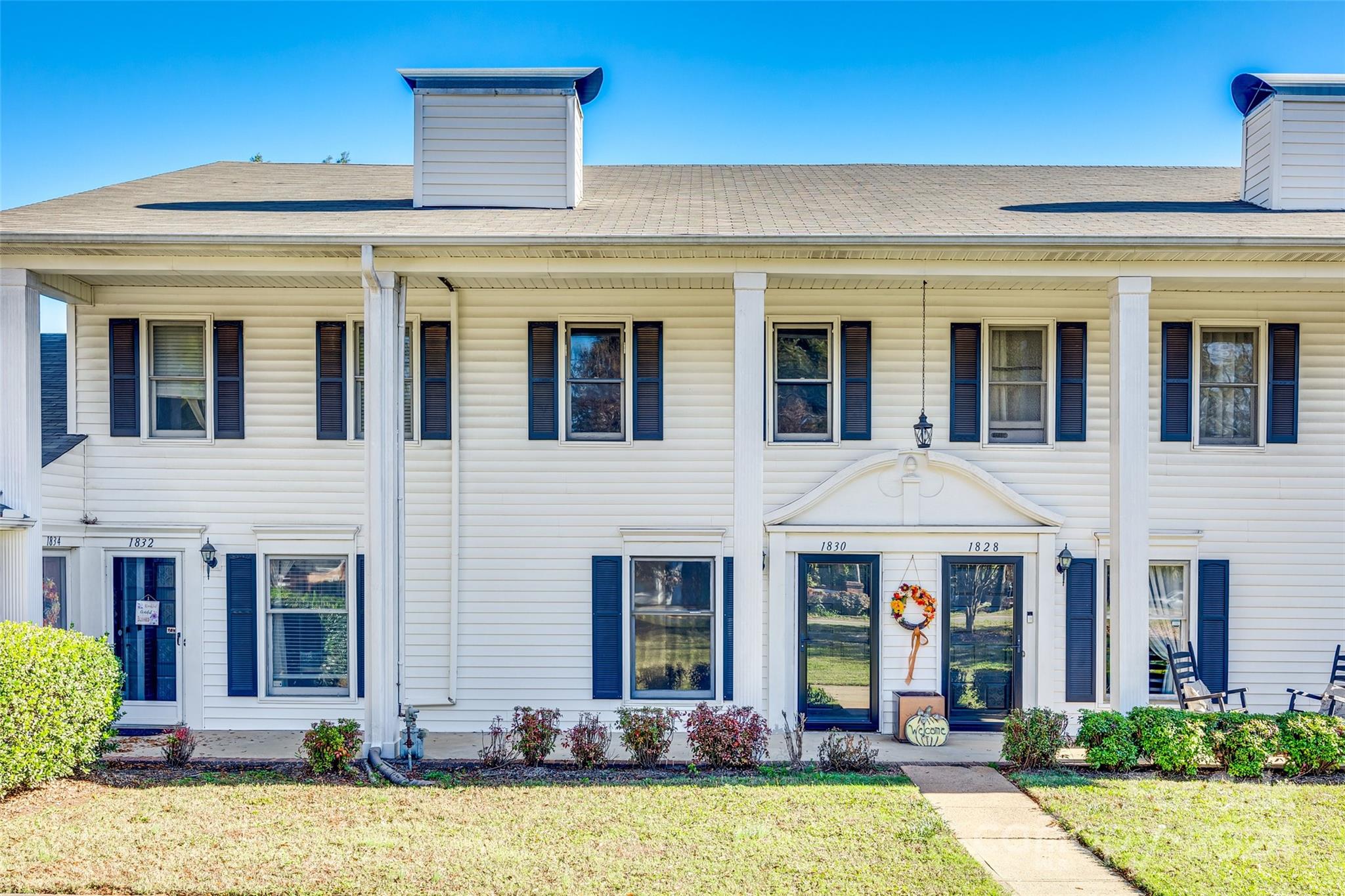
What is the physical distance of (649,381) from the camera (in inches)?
389

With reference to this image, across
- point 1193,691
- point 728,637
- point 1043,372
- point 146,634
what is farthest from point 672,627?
point 146,634

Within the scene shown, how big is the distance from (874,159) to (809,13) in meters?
3.91

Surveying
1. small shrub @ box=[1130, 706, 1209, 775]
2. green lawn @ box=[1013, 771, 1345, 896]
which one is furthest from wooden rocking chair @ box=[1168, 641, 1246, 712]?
green lawn @ box=[1013, 771, 1345, 896]

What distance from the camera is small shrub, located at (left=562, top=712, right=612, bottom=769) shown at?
829cm

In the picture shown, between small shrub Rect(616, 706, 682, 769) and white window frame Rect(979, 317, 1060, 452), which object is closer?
small shrub Rect(616, 706, 682, 769)

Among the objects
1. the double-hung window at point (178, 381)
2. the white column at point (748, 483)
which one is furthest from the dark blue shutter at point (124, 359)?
the white column at point (748, 483)

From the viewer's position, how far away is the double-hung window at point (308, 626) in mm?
9914

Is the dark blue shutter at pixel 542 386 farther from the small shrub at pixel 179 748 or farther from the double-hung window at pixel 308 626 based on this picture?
the small shrub at pixel 179 748

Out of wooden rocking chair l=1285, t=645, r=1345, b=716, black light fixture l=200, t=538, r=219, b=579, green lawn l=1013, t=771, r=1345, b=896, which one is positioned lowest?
green lawn l=1013, t=771, r=1345, b=896

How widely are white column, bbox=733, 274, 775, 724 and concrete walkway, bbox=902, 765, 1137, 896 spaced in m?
1.84

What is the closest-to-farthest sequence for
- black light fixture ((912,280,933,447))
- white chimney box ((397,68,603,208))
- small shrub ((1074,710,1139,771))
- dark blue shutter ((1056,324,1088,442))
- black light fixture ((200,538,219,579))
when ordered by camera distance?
small shrub ((1074,710,1139,771))
black light fixture ((912,280,933,447))
black light fixture ((200,538,219,579))
dark blue shutter ((1056,324,1088,442))
white chimney box ((397,68,603,208))

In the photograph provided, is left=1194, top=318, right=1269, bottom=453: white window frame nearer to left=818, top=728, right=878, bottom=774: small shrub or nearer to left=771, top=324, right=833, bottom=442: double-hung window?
left=771, top=324, right=833, bottom=442: double-hung window

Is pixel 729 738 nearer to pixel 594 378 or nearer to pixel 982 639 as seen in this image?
pixel 982 639

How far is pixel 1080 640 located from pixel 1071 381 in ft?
9.65
